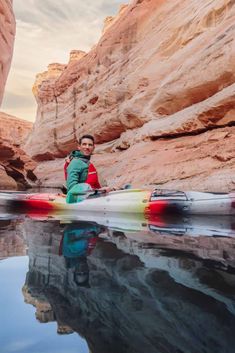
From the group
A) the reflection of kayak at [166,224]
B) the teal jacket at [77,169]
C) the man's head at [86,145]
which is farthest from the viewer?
the man's head at [86,145]

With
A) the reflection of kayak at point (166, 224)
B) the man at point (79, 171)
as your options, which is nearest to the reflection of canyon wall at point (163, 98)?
the reflection of kayak at point (166, 224)

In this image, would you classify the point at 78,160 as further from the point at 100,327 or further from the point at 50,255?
the point at 100,327

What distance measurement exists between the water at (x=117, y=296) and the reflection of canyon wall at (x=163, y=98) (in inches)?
204

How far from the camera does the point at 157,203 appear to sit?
5566 millimetres

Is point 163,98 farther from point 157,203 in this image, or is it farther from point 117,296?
point 117,296

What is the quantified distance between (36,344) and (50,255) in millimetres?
1387

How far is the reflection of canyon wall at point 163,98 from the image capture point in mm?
8961

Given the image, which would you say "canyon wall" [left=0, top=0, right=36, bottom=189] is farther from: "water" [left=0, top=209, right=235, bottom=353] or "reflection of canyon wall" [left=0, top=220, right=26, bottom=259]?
"water" [left=0, top=209, right=235, bottom=353]

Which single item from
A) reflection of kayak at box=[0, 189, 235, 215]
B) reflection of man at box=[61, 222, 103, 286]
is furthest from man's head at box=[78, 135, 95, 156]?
reflection of man at box=[61, 222, 103, 286]

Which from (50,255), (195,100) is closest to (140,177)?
(195,100)

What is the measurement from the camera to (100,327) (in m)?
1.31

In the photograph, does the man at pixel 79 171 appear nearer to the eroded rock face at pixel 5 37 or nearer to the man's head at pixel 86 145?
the man's head at pixel 86 145

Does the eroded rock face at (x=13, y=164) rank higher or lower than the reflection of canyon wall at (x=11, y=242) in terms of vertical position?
higher

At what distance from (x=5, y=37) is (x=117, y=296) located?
22081 mm
